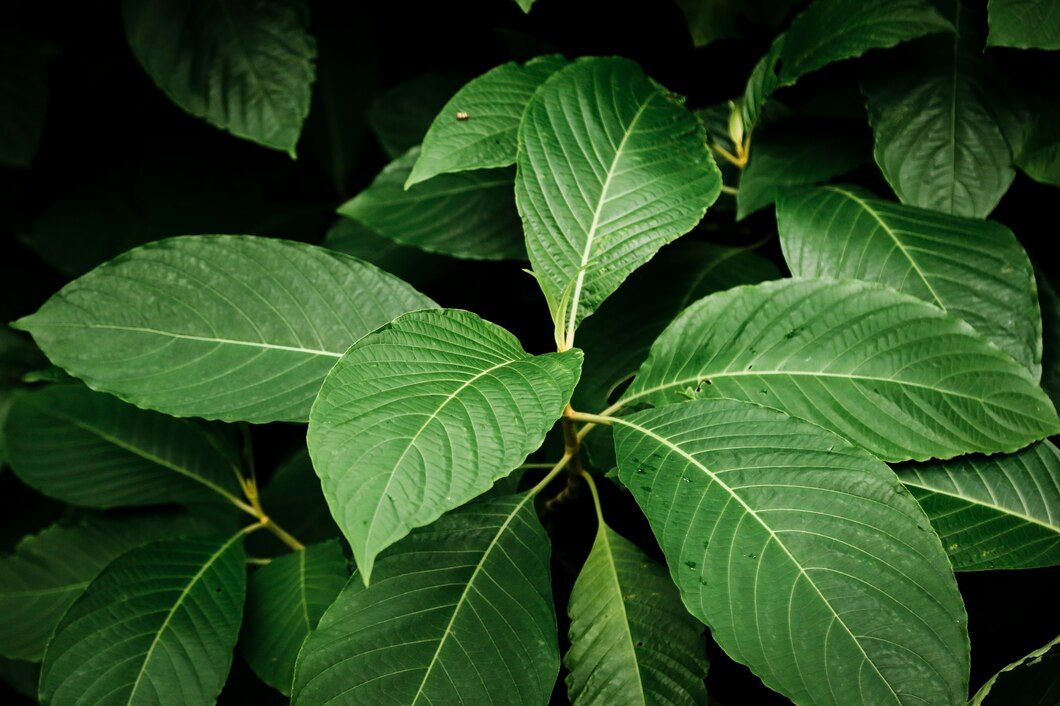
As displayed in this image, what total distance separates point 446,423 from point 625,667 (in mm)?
357

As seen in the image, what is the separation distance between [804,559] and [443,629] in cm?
36

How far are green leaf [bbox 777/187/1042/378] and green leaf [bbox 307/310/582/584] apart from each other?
37 cm

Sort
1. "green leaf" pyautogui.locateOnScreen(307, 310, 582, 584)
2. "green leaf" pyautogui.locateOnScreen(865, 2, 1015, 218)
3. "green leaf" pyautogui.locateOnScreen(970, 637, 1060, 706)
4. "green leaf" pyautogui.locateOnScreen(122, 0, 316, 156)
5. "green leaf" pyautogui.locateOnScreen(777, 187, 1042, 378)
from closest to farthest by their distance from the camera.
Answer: "green leaf" pyautogui.locateOnScreen(307, 310, 582, 584) → "green leaf" pyautogui.locateOnScreen(970, 637, 1060, 706) → "green leaf" pyautogui.locateOnScreen(777, 187, 1042, 378) → "green leaf" pyautogui.locateOnScreen(865, 2, 1015, 218) → "green leaf" pyautogui.locateOnScreen(122, 0, 316, 156)

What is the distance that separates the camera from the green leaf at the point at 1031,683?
2.46 ft

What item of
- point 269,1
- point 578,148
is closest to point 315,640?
point 578,148

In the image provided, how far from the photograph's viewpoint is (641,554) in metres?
0.90

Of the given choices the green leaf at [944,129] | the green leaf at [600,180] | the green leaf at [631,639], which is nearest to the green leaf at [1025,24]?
the green leaf at [944,129]

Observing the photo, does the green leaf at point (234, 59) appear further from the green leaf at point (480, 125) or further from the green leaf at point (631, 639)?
the green leaf at point (631, 639)

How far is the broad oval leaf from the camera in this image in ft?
2.91

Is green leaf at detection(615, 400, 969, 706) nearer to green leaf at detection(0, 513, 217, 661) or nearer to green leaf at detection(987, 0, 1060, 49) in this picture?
green leaf at detection(987, 0, 1060, 49)

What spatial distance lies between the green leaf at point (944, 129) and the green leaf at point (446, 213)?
1.68ft

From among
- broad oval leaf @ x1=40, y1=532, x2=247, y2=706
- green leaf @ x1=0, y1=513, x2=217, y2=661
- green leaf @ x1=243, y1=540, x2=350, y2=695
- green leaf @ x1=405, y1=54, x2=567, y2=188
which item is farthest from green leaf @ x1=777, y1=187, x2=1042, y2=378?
green leaf @ x1=0, y1=513, x2=217, y2=661

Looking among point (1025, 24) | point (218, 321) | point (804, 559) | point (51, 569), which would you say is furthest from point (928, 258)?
point (51, 569)

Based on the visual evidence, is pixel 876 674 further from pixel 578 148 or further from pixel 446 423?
pixel 578 148
